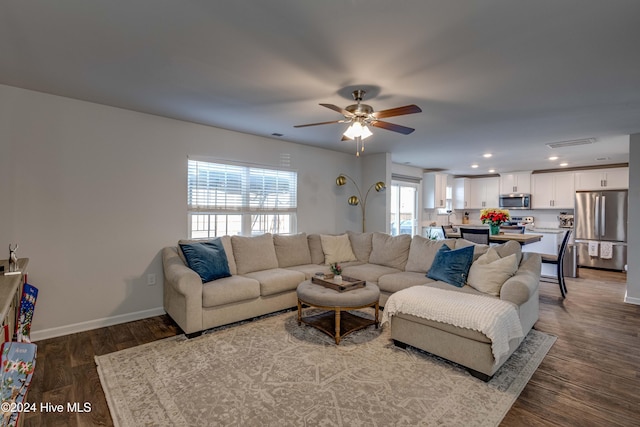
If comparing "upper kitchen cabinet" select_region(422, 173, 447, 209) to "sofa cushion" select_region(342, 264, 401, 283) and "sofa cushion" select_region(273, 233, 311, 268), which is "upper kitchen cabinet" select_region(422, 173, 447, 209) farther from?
"sofa cushion" select_region(273, 233, 311, 268)

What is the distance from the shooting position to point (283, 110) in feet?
11.6

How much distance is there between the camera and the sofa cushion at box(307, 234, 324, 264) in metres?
4.90

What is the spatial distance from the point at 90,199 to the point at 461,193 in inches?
349

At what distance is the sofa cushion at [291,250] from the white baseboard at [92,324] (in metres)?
1.69

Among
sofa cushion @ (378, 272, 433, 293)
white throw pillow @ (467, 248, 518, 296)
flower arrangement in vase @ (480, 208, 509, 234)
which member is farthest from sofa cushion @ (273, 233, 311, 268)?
flower arrangement in vase @ (480, 208, 509, 234)

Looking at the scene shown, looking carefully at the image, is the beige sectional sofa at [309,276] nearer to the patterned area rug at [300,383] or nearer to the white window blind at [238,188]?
the patterned area rug at [300,383]

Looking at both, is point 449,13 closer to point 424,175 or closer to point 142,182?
point 142,182

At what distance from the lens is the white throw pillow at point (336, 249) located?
4883mm

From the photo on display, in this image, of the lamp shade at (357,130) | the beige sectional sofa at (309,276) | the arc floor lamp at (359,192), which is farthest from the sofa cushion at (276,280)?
the arc floor lamp at (359,192)

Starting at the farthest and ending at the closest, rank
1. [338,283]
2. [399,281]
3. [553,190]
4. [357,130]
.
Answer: [553,190] → [399,281] → [338,283] → [357,130]


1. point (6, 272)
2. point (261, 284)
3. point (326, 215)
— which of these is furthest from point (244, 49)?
point (326, 215)

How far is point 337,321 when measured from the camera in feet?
10.00

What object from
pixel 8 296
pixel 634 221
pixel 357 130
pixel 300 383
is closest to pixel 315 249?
pixel 357 130

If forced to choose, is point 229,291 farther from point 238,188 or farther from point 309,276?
point 238,188
